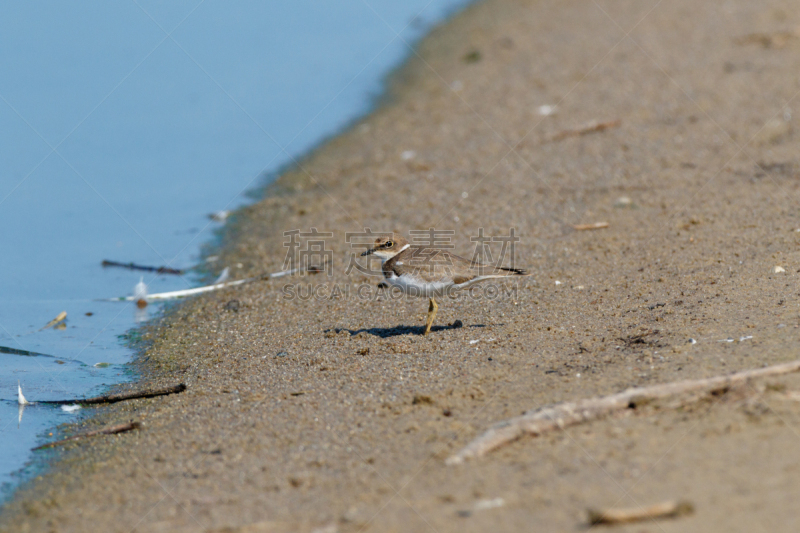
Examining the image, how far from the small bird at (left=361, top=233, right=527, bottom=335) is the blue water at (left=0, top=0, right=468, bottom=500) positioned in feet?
9.22

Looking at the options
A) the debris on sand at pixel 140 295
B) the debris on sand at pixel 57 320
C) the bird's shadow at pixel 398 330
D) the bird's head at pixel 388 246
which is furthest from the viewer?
the debris on sand at pixel 140 295

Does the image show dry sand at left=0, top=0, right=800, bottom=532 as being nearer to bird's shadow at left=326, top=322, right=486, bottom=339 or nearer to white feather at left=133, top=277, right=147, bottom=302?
bird's shadow at left=326, top=322, right=486, bottom=339

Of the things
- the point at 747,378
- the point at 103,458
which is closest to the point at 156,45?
the point at 103,458

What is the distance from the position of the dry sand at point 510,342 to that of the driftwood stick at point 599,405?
0.09 metres

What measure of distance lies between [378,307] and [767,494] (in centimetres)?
471

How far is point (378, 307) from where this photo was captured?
7910 millimetres

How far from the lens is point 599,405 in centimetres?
468

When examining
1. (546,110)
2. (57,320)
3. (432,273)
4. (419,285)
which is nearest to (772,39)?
(546,110)

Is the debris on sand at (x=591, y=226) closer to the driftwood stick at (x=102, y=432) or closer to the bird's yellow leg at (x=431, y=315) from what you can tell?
the bird's yellow leg at (x=431, y=315)

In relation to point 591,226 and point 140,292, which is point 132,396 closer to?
point 140,292

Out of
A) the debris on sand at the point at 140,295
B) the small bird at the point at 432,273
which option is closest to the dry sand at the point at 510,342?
the small bird at the point at 432,273

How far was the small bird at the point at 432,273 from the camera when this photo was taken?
6957 millimetres

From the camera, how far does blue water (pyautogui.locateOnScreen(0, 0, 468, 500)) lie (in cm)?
795

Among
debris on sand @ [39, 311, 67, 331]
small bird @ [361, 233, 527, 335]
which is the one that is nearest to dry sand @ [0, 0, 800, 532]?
small bird @ [361, 233, 527, 335]
